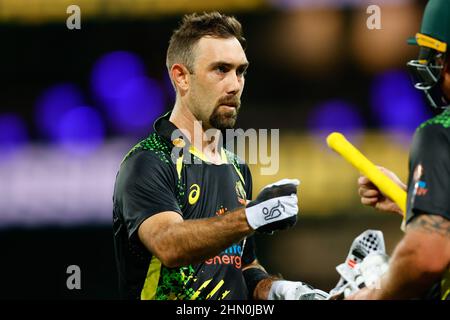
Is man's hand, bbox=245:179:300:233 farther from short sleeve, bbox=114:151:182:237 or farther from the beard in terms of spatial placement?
the beard

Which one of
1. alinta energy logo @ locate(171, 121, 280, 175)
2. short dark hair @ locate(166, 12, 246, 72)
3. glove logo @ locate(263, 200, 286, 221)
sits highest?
short dark hair @ locate(166, 12, 246, 72)

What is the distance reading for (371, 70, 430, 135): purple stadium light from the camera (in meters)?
7.45

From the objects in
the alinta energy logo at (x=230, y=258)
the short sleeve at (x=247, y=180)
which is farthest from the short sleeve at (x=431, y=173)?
the short sleeve at (x=247, y=180)

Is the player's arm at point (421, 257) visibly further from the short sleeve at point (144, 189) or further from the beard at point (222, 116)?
the beard at point (222, 116)

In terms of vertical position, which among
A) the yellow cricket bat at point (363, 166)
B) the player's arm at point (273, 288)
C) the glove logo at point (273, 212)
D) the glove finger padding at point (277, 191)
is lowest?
the player's arm at point (273, 288)

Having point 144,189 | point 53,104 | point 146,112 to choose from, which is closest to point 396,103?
point 146,112

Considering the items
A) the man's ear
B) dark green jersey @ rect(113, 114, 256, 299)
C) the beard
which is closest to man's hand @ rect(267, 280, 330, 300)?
dark green jersey @ rect(113, 114, 256, 299)

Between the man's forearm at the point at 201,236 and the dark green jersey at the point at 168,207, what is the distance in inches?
5.7

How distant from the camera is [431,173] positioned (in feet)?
9.80

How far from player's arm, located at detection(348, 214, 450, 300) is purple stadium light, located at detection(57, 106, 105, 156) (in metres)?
4.87

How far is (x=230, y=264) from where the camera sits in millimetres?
3982

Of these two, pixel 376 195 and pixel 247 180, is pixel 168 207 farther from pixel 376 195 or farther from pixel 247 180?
pixel 376 195

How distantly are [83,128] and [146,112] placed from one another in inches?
22.6

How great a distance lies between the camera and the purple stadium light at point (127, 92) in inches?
298
